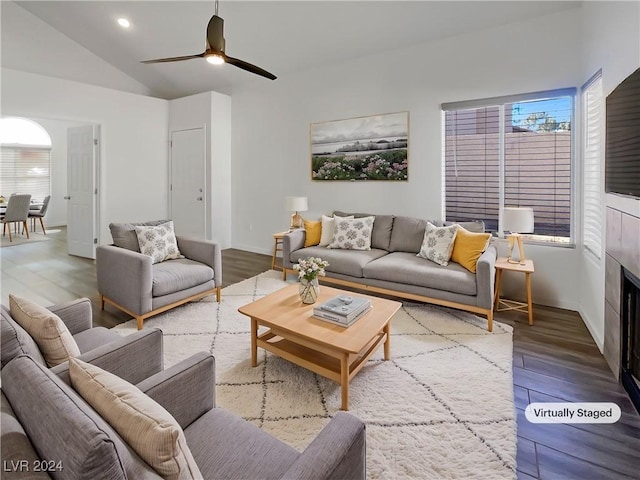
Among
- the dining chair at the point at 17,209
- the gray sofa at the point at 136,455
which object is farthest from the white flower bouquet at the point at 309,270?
the dining chair at the point at 17,209

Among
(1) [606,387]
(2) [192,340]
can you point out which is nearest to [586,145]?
(1) [606,387]

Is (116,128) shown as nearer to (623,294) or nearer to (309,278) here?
(309,278)

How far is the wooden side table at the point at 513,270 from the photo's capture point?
10.6 feet

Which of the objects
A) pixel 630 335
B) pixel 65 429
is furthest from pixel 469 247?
pixel 65 429

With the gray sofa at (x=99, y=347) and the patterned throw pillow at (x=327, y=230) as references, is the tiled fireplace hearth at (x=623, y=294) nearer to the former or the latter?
the gray sofa at (x=99, y=347)

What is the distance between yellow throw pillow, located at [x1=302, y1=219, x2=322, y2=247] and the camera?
4.54m

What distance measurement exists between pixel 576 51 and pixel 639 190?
240 cm

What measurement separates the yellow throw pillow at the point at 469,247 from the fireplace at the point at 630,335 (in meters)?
1.14

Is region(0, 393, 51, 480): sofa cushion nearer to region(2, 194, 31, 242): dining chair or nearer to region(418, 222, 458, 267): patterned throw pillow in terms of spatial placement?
region(418, 222, 458, 267): patterned throw pillow

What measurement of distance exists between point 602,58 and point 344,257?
9.15ft

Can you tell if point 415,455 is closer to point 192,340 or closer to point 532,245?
point 192,340

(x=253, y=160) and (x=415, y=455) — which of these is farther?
(x=253, y=160)

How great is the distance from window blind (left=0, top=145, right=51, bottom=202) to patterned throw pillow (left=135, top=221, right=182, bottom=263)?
7.58 m

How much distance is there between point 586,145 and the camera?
10.9 feet
